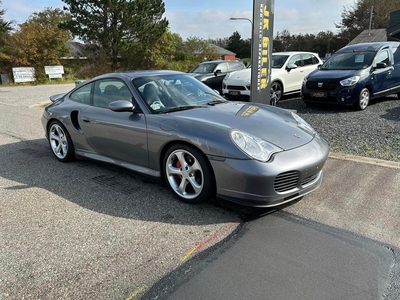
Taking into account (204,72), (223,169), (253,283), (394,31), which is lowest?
(253,283)

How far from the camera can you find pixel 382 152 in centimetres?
493

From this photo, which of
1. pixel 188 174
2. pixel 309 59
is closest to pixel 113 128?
pixel 188 174

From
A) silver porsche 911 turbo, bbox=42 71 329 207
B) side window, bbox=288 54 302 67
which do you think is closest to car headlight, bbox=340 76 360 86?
side window, bbox=288 54 302 67

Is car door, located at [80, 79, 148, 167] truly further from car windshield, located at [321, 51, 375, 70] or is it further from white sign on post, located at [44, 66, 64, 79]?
white sign on post, located at [44, 66, 64, 79]

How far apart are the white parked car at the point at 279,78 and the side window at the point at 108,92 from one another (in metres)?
5.89

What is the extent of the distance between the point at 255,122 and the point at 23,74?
80.6ft

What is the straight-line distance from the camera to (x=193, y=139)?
124 inches

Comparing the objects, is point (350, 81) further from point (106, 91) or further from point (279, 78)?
point (106, 91)

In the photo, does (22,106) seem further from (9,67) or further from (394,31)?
(394,31)

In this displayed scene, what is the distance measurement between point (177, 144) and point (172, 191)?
21.7 inches

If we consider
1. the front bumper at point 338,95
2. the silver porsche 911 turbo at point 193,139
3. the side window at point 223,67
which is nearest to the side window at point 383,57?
the front bumper at point 338,95

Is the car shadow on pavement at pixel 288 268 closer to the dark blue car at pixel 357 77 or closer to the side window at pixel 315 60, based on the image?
the dark blue car at pixel 357 77

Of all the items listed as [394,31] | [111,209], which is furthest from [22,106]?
[394,31]

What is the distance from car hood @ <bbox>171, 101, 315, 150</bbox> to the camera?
10.4 ft
